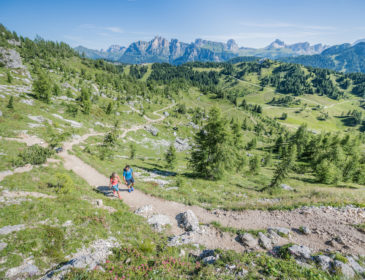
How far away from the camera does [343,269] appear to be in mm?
8250

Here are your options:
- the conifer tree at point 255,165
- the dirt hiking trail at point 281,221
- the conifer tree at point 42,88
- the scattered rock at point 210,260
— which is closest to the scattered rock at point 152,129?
the conifer tree at point 42,88

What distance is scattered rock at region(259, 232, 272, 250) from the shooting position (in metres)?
10.5

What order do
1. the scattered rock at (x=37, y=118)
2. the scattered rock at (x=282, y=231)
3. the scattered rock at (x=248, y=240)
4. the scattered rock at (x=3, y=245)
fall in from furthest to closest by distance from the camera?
the scattered rock at (x=37, y=118) < the scattered rock at (x=282, y=231) < the scattered rock at (x=248, y=240) < the scattered rock at (x=3, y=245)

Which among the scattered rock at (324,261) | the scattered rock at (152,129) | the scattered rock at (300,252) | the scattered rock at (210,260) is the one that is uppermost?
the scattered rock at (324,261)

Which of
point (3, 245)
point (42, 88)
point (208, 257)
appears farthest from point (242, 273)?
point (42, 88)

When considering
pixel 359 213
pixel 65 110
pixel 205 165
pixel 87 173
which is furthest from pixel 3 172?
pixel 65 110

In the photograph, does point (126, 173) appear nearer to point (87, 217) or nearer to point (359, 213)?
point (87, 217)

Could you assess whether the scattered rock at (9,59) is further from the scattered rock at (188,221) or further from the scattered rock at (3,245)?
the scattered rock at (188,221)

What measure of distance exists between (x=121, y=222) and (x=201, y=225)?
20.1 feet

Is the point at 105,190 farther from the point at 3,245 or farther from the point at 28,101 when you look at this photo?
the point at 28,101

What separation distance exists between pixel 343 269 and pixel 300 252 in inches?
70.1

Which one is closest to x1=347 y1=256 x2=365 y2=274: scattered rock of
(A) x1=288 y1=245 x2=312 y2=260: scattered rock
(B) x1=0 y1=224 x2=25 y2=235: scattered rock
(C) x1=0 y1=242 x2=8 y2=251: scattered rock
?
(A) x1=288 y1=245 x2=312 y2=260: scattered rock

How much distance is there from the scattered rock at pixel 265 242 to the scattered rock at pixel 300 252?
4.12ft

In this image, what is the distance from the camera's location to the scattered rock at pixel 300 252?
29.8ft
